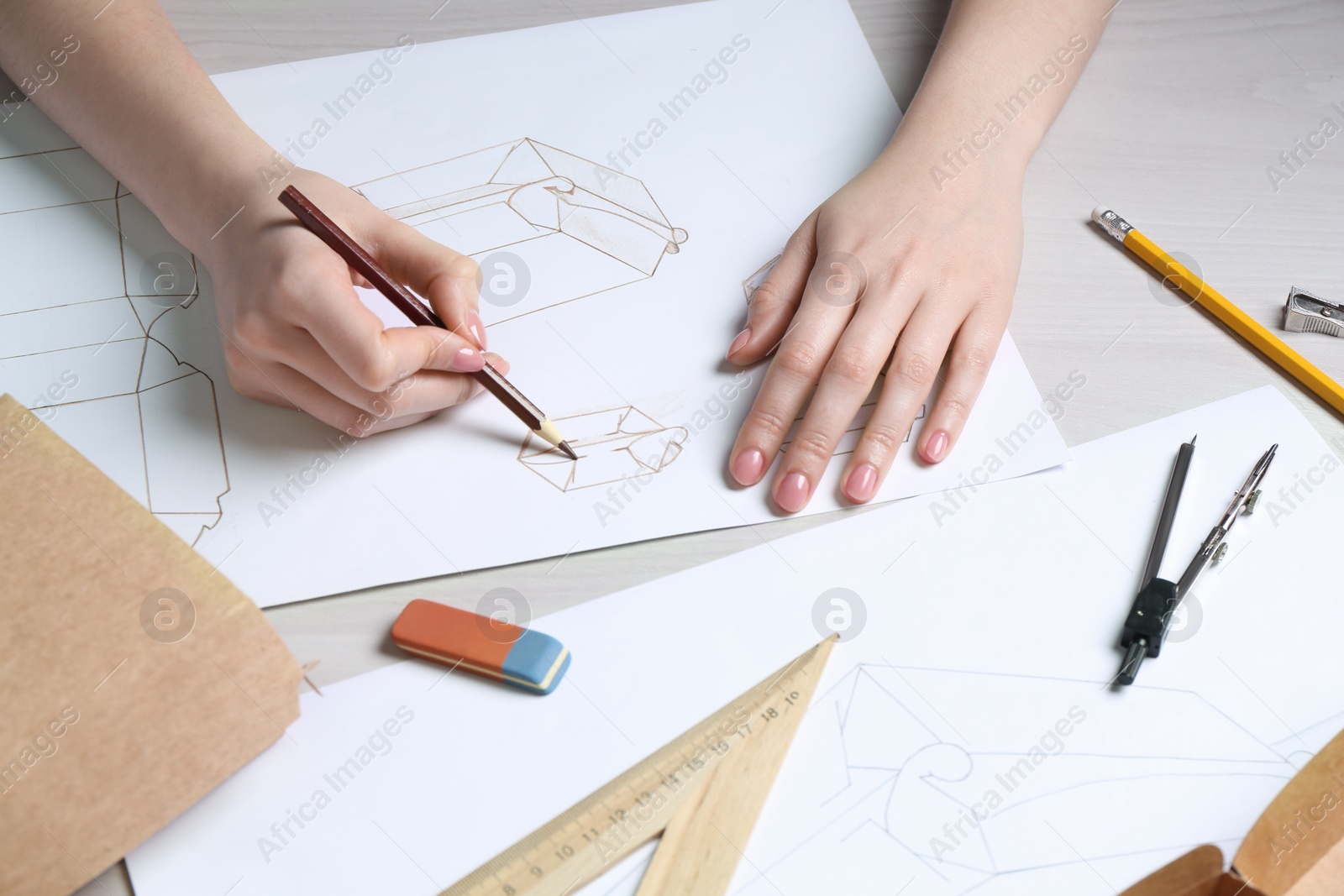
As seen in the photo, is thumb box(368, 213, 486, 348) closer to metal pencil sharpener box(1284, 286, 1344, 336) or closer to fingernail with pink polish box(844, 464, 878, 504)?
fingernail with pink polish box(844, 464, 878, 504)

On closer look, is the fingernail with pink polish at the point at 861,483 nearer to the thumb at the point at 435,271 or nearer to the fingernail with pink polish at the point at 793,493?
the fingernail with pink polish at the point at 793,493

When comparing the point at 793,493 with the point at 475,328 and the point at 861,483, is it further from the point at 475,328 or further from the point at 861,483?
the point at 475,328

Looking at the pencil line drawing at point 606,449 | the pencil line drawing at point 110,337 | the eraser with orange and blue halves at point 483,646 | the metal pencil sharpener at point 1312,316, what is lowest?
the pencil line drawing at point 110,337

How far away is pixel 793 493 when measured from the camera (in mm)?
734

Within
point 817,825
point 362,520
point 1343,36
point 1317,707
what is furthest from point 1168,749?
point 1343,36

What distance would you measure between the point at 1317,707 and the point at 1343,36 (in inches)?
35.5

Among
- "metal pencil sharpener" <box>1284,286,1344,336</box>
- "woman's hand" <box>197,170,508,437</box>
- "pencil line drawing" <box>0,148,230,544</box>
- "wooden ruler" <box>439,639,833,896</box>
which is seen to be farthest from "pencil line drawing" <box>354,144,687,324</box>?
"metal pencil sharpener" <box>1284,286,1344,336</box>

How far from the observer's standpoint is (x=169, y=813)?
1.81ft

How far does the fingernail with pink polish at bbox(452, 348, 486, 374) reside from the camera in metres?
0.72

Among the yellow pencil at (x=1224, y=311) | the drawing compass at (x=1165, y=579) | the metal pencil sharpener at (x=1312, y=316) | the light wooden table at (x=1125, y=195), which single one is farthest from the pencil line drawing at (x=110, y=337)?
the metal pencil sharpener at (x=1312, y=316)

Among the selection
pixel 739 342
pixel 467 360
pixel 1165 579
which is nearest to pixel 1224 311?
pixel 1165 579

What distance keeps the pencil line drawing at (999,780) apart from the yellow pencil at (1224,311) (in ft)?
1.16

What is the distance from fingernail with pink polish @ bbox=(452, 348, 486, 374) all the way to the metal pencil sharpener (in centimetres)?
76

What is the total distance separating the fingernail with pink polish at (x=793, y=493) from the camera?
73 centimetres
